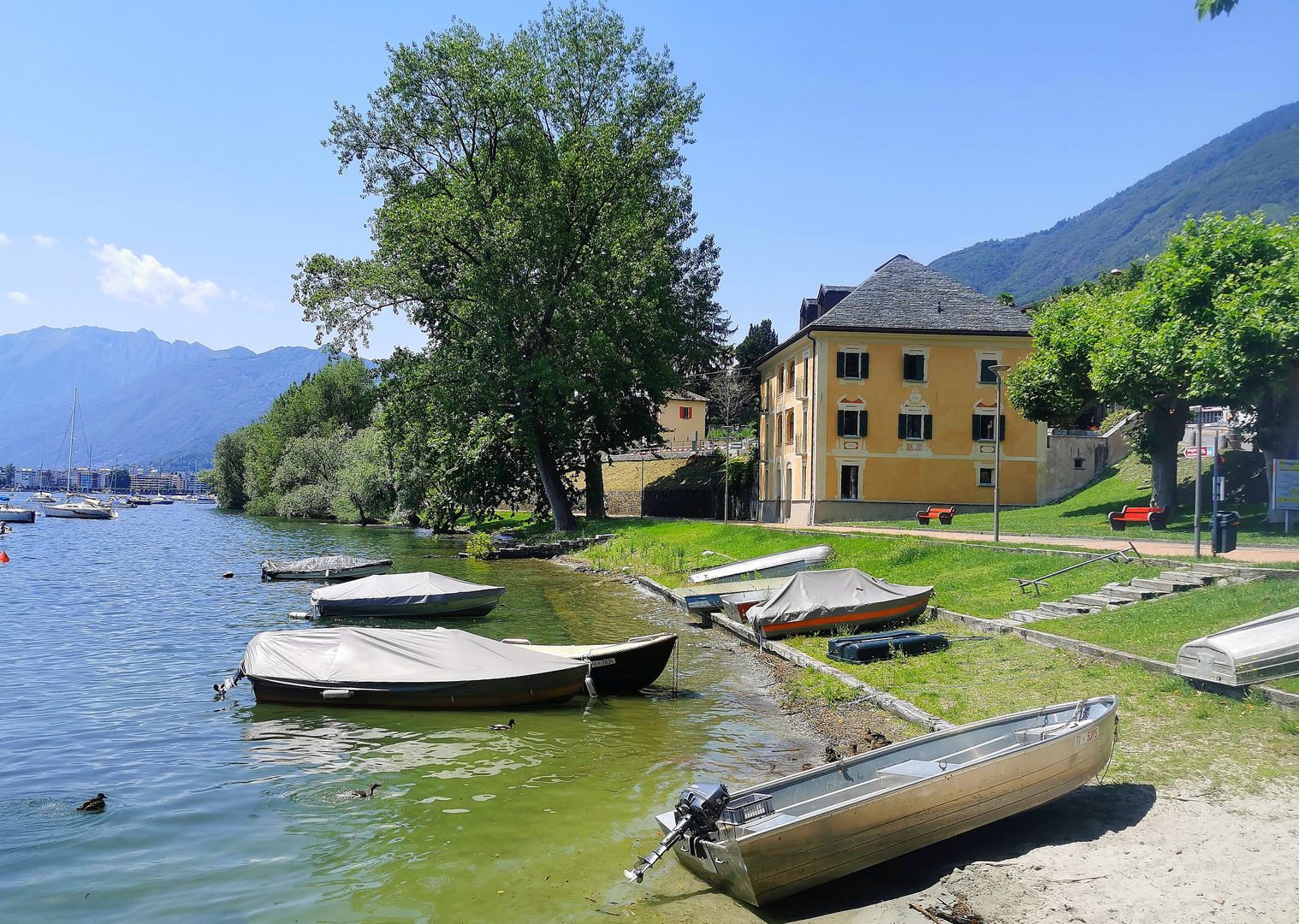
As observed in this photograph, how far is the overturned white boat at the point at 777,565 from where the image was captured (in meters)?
27.7

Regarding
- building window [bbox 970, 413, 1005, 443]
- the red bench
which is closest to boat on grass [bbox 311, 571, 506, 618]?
the red bench

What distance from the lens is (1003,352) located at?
4766 centimetres

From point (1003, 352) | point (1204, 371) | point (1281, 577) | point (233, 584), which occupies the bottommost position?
point (233, 584)

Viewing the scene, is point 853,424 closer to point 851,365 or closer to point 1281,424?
point 851,365

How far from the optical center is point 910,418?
157ft

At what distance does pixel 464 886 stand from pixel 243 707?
355 inches

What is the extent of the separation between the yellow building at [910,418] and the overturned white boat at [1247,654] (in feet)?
117

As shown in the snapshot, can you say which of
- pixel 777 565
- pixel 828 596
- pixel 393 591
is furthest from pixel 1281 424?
pixel 393 591

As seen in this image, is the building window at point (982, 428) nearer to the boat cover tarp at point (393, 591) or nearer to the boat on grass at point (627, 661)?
the boat cover tarp at point (393, 591)

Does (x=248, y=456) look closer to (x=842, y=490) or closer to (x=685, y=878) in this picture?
(x=842, y=490)

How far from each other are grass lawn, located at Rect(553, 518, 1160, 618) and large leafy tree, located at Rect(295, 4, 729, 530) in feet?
28.3

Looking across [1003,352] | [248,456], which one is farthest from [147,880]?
[248,456]

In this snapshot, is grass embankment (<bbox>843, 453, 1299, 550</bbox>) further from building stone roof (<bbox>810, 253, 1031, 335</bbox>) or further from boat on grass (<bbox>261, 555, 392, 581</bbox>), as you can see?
boat on grass (<bbox>261, 555, 392, 581</bbox>)

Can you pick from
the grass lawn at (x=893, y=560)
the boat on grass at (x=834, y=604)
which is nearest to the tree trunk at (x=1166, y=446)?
the grass lawn at (x=893, y=560)
